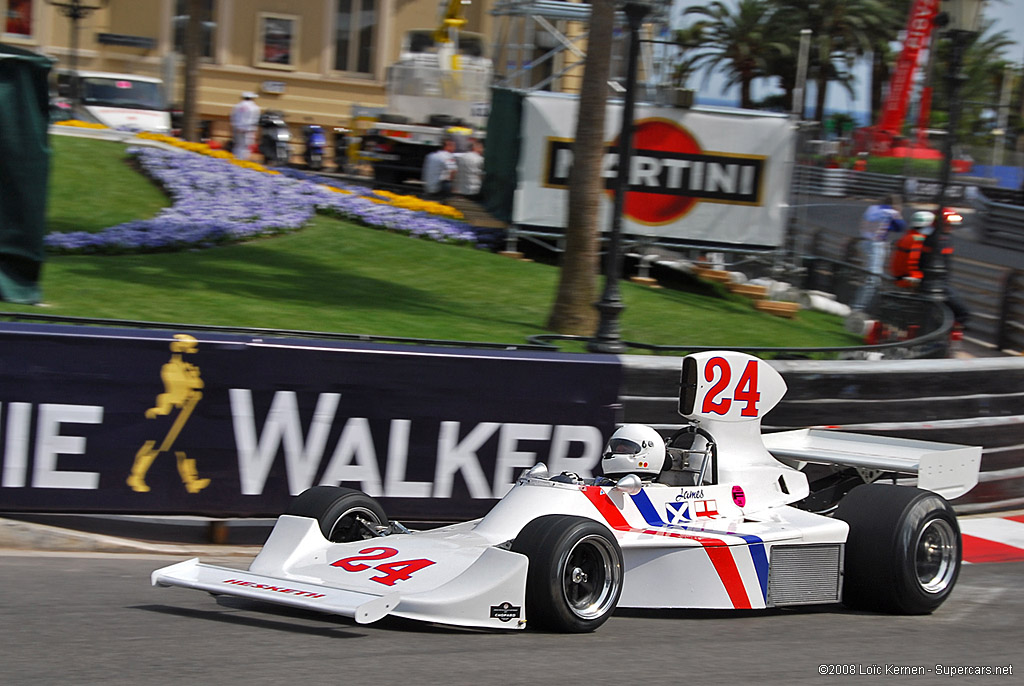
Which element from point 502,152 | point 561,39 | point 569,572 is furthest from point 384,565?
point 561,39

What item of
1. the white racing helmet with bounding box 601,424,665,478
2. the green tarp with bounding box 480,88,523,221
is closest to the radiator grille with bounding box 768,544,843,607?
the white racing helmet with bounding box 601,424,665,478

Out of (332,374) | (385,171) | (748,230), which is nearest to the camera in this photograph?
(332,374)

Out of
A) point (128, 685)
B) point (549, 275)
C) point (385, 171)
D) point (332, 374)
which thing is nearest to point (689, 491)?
point (332, 374)

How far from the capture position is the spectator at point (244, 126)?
26.9 metres

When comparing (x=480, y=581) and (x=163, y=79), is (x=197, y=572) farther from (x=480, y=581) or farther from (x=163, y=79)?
(x=163, y=79)

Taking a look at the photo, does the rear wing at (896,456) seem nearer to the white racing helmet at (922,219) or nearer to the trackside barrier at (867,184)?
the white racing helmet at (922,219)

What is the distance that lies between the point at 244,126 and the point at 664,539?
22.5 meters

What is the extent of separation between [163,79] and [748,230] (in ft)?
71.6

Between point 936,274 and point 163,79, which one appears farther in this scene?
point 163,79

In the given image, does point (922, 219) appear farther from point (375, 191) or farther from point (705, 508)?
point (705, 508)

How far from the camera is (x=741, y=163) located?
20.0 meters

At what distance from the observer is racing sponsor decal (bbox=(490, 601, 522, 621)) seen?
5.59 meters

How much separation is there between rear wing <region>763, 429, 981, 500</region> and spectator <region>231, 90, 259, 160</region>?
68.9ft

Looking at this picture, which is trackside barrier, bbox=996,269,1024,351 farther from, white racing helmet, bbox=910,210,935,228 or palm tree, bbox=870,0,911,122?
palm tree, bbox=870,0,911,122
